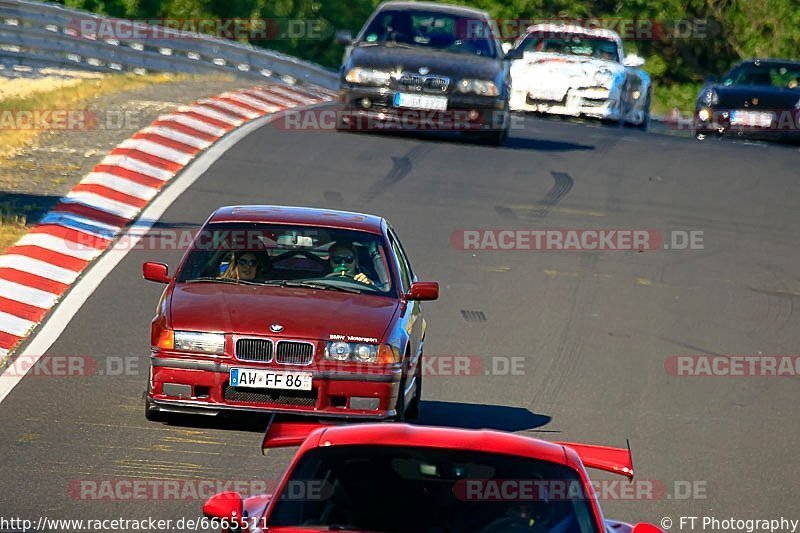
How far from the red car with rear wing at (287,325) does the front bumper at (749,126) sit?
17008 millimetres

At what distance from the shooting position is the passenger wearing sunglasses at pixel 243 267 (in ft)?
36.3

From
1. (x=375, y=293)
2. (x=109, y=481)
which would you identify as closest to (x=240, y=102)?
(x=375, y=293)

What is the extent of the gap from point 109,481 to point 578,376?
15.2 feet

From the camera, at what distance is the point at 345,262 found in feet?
37.0

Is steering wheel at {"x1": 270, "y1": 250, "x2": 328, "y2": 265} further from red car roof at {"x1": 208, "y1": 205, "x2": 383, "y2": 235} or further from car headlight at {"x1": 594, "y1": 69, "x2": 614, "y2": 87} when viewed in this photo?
car headlight at {"x1": 594, "y1": 69, "x2": 614, "y2": 87}

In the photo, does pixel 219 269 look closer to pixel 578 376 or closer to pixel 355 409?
pixel 355 409

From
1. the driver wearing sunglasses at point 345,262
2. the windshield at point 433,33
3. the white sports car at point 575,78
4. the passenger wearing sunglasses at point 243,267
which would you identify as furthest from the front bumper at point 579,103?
the passenger wearing sunglasses at point 243,267

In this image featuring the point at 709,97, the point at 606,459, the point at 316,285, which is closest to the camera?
the point at 606,459

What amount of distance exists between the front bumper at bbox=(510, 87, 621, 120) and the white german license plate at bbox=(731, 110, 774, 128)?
1869 millimetres

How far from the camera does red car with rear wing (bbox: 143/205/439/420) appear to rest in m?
10.1

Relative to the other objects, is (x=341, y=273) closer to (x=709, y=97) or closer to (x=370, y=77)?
(x=370, y=77)

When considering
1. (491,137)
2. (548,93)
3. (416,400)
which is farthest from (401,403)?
(548,93)

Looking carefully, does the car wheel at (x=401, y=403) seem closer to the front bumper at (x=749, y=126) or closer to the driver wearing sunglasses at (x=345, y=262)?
the driver wearing sunglasses at (x=345, y=262)

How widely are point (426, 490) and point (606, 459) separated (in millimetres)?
875
